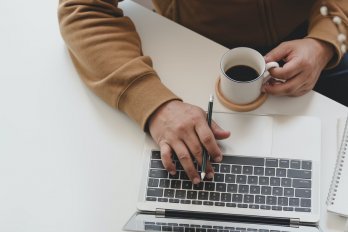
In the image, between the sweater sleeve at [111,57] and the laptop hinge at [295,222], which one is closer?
the laptop hinge at [295,222]

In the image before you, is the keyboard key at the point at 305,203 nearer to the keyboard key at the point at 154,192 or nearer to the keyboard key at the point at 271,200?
the keyboard key at the point at 271,200

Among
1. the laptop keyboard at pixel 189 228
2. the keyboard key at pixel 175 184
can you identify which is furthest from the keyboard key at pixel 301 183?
the keyboard key at pixel 175 184

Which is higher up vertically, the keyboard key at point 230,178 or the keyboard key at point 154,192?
the keyboard key at point 230,178

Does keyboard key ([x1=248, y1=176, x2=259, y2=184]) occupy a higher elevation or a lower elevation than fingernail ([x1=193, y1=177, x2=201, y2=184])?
higher

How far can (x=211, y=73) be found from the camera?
3.08 ft

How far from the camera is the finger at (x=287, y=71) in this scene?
33.8 inches

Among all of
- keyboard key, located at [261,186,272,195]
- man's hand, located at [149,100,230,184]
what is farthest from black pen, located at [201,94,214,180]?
keyboard key, located at [261,186,272,195]

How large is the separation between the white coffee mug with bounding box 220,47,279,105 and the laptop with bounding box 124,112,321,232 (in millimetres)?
49

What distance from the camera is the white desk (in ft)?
2.79

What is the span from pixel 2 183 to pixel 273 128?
1.72ft

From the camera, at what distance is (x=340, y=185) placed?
0.80 meters

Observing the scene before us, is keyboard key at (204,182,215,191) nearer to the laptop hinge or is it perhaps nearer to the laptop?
the laptop

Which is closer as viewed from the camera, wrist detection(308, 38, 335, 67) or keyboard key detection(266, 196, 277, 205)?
keyboard key detection(266, 196, 277, 205)

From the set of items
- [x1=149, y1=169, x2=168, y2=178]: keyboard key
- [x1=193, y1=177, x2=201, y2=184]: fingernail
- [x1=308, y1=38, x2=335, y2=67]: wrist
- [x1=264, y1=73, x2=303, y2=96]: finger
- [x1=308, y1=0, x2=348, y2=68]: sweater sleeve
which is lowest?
[x1=193, y1=177, x2=201, y2=184]: fingernail
